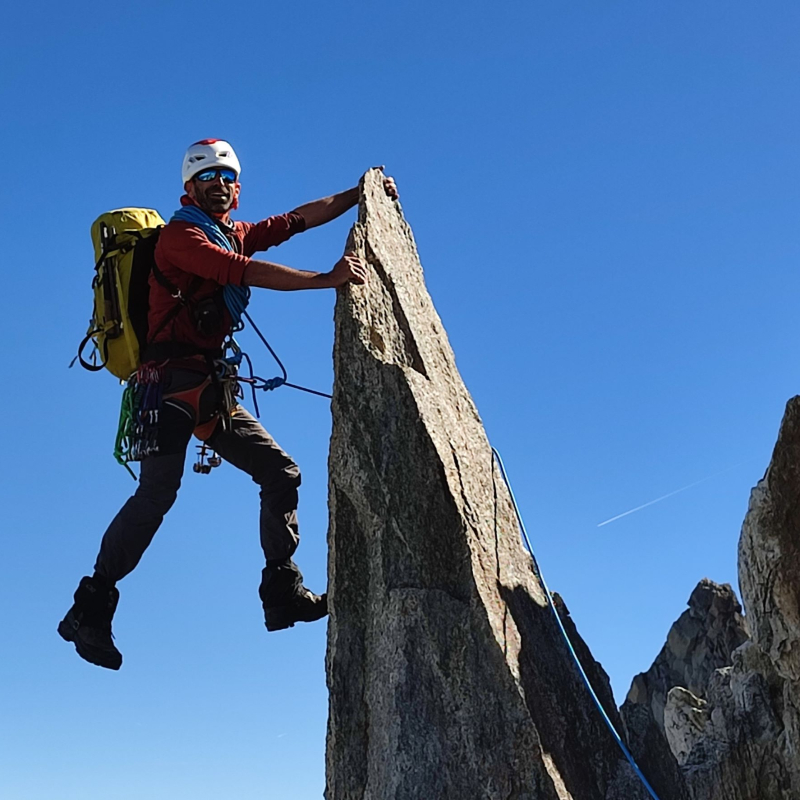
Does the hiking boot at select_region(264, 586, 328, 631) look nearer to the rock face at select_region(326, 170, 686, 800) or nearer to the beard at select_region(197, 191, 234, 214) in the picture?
the rock face at select_region(326, 170, 686, 800)

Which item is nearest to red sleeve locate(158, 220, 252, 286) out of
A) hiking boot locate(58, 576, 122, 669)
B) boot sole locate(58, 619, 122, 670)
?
hiking boot locate(58, 576, 122, 669)

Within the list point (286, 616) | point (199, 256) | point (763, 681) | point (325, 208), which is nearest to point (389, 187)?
point (325, 208)

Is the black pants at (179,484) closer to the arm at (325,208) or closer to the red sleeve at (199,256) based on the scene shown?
the red sleeve at (199,256)

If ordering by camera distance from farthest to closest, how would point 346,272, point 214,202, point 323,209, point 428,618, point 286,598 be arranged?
point 323,209 → point 286,598 → point 214,202 → point 346,272 → point 428,618

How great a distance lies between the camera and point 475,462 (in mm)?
11133

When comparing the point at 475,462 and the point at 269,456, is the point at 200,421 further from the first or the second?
the point at 475,462

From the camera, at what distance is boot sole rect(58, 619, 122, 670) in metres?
10.9

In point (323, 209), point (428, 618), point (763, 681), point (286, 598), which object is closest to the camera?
point (428, 618)

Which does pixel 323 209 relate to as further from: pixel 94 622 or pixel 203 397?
pixel 94 622

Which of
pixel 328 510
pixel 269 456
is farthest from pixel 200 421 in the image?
pixel 328 510

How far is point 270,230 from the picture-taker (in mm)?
11961

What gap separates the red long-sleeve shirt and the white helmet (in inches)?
24.0

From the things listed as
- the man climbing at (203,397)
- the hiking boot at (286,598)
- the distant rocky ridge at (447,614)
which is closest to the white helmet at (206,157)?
the man climbing at (203,397)

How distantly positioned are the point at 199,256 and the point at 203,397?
142cm
